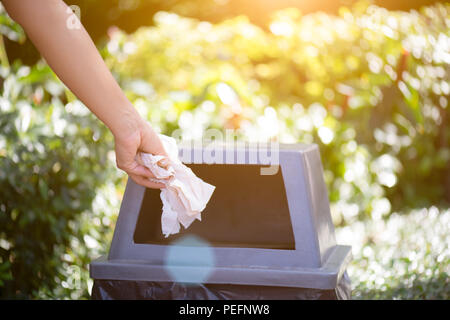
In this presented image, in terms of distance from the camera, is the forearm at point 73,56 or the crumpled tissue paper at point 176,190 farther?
the crumpled tissue paper at point 176,190

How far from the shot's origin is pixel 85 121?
314cm

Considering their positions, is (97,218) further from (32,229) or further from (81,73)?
(81,73)

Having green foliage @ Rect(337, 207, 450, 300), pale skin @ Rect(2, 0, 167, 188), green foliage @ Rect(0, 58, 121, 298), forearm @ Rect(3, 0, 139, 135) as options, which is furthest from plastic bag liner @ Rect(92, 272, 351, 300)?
green foliage @ Rect(0, 58, 121, 298)

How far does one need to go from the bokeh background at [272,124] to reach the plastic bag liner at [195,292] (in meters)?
0.78

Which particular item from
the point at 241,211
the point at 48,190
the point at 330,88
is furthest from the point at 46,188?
the point at 330,88

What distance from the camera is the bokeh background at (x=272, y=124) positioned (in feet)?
9.50

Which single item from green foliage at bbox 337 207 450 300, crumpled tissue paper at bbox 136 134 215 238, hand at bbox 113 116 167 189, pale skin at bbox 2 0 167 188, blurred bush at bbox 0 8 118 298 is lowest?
green foliage at bbox 337 207 450 300

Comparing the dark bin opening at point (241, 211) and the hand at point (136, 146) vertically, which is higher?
the hand at point (136, 146)

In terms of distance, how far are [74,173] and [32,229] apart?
1.17 feet

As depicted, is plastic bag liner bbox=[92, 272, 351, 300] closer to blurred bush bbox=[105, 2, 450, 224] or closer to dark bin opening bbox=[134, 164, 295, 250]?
dark bin opening bbox=[134, 164, 295, 250]

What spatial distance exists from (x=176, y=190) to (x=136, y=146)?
190 mm

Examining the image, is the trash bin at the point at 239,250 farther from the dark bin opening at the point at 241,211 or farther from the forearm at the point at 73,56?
the forearm at the point at 73,56

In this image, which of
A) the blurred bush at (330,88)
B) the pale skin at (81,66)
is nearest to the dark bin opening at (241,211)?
the pale skin at (81,66)

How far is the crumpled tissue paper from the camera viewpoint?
180 centimetres
